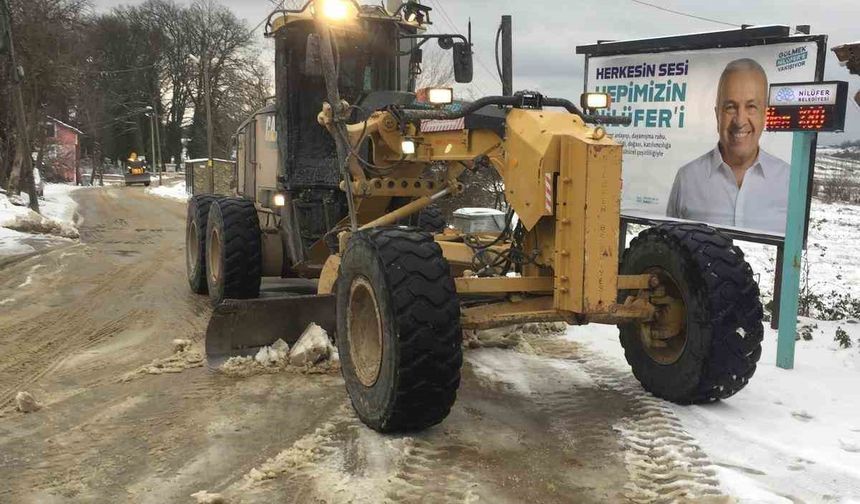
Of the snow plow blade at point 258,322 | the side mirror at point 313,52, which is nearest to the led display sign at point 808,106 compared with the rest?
the side mirror at point 313,52

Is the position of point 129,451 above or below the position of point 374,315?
below

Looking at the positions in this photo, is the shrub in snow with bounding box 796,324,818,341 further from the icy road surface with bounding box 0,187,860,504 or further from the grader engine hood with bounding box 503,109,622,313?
the grader engine hood with bounding box 503,109,622,313

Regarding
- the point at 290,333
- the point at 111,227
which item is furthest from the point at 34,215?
the point at 290,333

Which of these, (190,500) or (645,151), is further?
(645,151)

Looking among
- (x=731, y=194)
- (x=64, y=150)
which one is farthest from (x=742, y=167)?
(x=64, y=150)

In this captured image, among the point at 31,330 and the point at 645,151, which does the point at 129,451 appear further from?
the point at 645,151

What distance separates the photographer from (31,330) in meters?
7.67

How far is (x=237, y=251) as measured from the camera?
312 inches

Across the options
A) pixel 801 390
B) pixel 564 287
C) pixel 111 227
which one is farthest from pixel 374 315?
pixel 111 227

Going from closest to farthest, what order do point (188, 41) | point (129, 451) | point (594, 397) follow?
point (129, 451), point (594, 397), point (188, 41)

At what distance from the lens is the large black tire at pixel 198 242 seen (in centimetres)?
923

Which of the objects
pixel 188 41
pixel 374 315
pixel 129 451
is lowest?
pixel 129 451

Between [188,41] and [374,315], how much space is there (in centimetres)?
6155

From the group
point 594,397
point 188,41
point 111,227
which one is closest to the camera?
point 594,397
